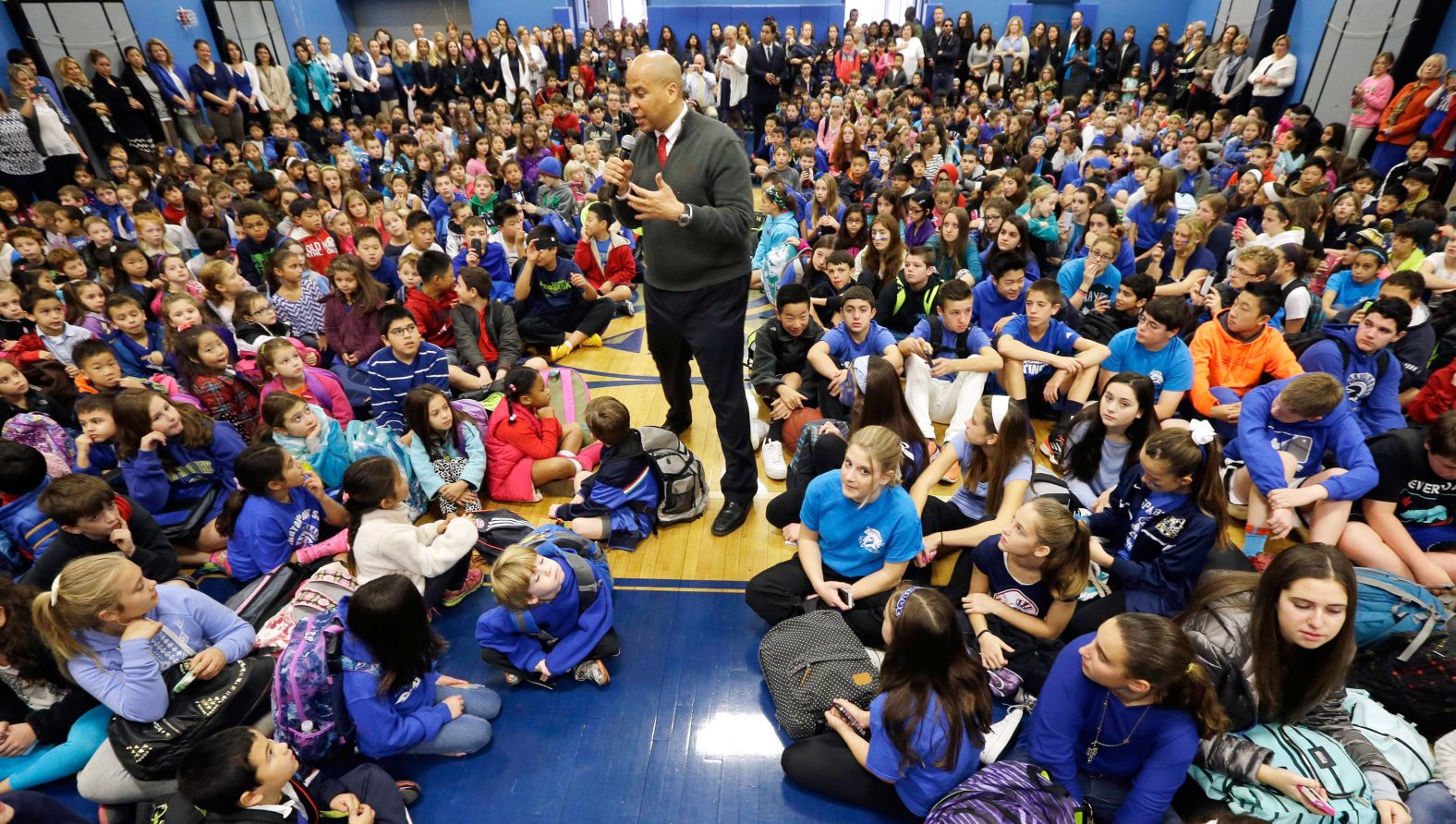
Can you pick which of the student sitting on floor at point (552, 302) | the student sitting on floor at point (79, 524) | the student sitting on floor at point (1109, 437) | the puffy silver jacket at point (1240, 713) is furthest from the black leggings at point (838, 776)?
the student sitting on floor at point (552, 302)

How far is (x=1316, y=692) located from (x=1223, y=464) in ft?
5.80

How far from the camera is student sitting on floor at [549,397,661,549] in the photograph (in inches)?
136

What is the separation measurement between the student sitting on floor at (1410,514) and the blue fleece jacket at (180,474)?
5.17 meters

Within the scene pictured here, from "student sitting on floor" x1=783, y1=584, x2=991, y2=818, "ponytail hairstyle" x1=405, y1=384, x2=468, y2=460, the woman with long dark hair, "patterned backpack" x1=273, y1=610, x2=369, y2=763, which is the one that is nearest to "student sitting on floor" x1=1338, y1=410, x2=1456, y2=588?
the woman with long dark hair

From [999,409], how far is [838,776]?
1.64 m

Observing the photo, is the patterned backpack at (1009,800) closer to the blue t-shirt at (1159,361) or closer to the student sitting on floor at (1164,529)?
the student sitting on floor at (1164,529)

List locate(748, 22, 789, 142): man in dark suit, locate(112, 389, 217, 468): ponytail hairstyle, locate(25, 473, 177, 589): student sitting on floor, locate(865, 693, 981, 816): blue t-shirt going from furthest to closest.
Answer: locate(748, 22, 789, 142): man in dark suit < locate(112, 389, 217, 468): ponytail hairstyle < locate(25, 473, 177, 589): student sitting on floor < locate(865, 693, 981, 816): blue t-shirt

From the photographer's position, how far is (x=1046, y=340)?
4328 mm

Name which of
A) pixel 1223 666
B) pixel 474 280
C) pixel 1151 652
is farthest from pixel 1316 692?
pixel 474 280

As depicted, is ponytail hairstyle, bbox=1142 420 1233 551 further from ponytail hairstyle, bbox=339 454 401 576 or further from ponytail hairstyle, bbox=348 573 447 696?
ponytail hairstyle, bbox=339 454 401 576

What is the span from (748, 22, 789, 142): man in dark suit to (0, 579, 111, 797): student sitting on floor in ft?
38.9

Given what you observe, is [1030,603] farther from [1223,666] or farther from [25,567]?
[25,567]

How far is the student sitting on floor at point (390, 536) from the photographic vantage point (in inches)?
113

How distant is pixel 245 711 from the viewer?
2.43m
